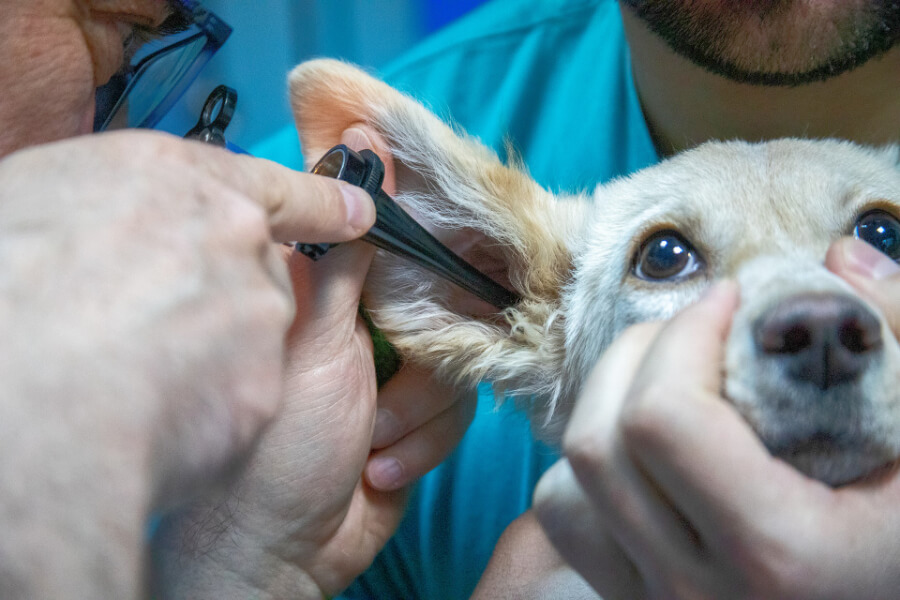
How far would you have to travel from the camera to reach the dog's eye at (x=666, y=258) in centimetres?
112

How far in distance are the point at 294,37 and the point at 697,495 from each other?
2.79 metres

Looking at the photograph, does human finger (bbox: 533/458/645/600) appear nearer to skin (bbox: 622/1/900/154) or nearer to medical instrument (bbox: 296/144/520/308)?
medical instrument (bbox: 296/144/520/308)

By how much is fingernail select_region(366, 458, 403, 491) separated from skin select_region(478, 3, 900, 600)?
1.64ft

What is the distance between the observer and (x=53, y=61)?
123 cm

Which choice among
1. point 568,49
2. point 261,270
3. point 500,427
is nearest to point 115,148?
point 261,270

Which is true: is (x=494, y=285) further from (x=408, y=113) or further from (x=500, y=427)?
(x=500, y=427)

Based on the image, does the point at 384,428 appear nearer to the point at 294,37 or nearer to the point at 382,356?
the point at 382,356

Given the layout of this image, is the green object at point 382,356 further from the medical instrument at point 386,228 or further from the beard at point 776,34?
the beard at point 776,34

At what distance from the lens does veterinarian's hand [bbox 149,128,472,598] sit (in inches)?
43.0

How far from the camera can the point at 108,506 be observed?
0.57 m

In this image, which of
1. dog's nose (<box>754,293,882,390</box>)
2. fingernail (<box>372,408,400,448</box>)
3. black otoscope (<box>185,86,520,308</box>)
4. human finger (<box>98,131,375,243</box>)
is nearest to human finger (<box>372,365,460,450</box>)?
fingernail (<box>372,408,400,448</box>)

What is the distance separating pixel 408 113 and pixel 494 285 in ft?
1.28

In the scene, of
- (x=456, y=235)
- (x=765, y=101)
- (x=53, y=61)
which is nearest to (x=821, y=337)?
(x=456, y=235)

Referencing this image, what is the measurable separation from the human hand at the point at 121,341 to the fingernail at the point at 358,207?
0.53ft
